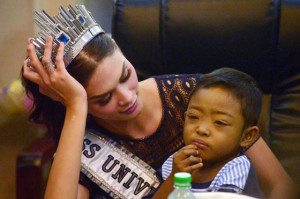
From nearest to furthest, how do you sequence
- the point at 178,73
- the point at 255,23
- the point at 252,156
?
the point at 252,156
the point at 255,23
the point at 178,73

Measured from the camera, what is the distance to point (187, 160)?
1.14 metres

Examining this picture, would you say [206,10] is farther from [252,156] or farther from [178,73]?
[252,156]

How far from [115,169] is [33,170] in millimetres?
407

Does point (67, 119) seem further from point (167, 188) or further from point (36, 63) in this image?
point (167, 188)

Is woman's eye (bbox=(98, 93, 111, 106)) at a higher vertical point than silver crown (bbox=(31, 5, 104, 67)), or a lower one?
lower

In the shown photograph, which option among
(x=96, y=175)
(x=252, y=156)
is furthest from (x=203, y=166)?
(x=96, y=175)

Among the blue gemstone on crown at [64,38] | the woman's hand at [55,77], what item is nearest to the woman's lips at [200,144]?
the woman's hand at [55,77]

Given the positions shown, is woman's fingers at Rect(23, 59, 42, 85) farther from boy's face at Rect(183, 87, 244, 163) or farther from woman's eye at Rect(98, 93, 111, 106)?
boy's face at Rect(183, 87, 244, 163)

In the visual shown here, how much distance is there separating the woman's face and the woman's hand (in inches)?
1.7

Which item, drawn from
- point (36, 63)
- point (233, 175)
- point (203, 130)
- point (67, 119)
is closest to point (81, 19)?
point (36, 63)

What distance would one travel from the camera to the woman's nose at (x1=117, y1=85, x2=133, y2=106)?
4.23 ft

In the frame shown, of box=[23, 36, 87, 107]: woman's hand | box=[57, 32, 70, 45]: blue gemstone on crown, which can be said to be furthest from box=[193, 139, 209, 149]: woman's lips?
box=[57, 32, 70, 45]: blue gemstone on crown

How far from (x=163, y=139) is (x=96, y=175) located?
251 mm

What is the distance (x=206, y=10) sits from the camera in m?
1.60
